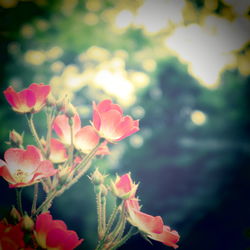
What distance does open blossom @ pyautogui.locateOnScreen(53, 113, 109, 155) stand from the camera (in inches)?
14.3

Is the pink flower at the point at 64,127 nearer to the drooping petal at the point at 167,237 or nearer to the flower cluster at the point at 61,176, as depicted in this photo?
the flower cluster at the point at 61,176

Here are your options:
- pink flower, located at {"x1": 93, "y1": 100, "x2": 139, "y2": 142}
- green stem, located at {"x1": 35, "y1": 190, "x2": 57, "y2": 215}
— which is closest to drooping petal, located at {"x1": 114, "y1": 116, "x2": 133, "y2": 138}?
pink flower, located at {"x1": 93, "y1": 100, "x2": 139, "y2": 142}

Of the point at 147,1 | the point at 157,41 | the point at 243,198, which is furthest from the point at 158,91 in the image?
the point at 243,198

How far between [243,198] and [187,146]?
581mm

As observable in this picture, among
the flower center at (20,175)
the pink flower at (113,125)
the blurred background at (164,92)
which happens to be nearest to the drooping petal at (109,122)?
the pink flower at (113,125)

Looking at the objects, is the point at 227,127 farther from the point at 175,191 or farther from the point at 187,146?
the point at 175,191

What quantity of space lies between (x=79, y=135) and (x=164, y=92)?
1919 mm

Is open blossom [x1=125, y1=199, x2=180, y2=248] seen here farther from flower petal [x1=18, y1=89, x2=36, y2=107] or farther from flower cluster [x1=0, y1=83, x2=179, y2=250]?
flower petal [x1=18, y1=89, x2=36, y2=107]

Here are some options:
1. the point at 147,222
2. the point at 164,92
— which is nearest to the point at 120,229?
the point at 147,222

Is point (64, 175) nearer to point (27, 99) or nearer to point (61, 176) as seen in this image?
point (61, 176)

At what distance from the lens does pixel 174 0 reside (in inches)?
75.8

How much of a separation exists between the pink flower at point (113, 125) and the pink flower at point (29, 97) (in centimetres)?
7

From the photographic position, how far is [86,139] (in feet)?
1.20

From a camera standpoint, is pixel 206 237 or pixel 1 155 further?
pixel 206 237
